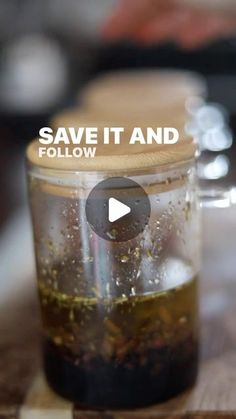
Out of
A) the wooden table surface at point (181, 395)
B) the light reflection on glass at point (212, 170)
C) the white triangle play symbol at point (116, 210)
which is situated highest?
the white triangle play symbol at point (116, 210)

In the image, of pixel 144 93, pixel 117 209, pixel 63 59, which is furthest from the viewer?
pixel 63 59

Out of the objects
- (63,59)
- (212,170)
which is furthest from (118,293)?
(63,59)

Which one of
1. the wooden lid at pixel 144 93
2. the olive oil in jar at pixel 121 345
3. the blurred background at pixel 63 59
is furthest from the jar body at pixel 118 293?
the blurred background at pixel 63 59

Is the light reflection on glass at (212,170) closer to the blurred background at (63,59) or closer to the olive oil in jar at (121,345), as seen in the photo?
the olive oil in jar at (121,345)

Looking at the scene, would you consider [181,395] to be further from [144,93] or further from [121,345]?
[144,93]

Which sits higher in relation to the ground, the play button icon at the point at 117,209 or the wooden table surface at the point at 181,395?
the play button icon at the point at 117,209

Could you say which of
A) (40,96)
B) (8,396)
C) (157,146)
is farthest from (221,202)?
(40,96)

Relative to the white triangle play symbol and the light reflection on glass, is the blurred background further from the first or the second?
the white triangle play symbol
